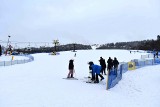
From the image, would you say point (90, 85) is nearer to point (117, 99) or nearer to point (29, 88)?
point (117, 99)

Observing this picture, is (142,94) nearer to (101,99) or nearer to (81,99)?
(101,99)

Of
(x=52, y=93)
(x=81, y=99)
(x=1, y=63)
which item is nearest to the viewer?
(x=81, y=99)

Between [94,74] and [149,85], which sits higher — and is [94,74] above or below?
above

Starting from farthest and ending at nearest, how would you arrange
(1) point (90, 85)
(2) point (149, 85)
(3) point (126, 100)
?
(2) point (149, 85), (1) point (90, 85), (3) point (126, 100)

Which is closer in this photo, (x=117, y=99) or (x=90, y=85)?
(x=117, y=99)

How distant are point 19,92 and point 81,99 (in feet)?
10.4

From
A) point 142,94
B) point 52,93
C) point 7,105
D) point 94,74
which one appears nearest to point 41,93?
point 52,93

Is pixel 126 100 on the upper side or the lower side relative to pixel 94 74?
lower

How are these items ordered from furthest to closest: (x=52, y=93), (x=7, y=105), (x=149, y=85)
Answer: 1. (x=149, y=85)
2. (x=52, y=93)
3. (x=7, y=105)

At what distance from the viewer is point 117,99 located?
44.0 feet

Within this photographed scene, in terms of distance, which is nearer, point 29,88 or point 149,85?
point 29,88

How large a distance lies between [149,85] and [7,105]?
13.1 meters

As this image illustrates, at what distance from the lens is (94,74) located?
664 inches

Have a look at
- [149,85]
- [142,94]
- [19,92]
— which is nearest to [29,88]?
[19,92]
